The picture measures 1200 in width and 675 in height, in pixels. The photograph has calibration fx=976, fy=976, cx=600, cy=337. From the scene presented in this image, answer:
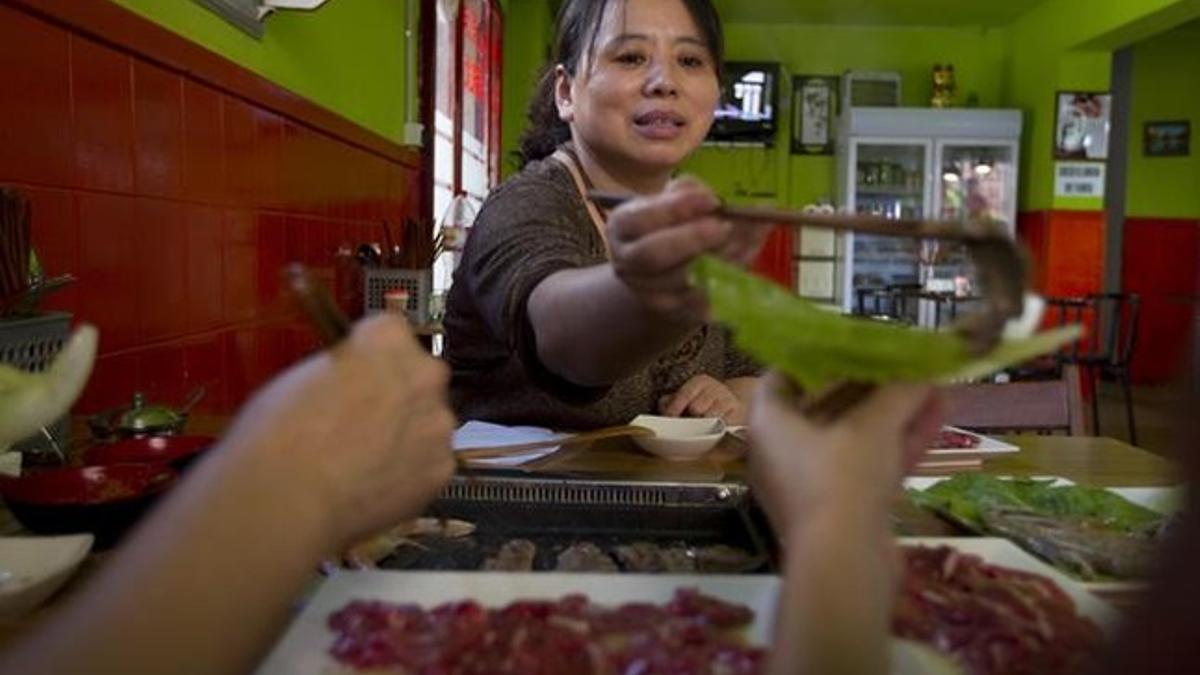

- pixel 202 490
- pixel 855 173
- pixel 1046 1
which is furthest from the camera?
pixel 855 173

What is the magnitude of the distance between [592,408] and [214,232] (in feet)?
3.52

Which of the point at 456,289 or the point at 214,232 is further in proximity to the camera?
the point at 214,232

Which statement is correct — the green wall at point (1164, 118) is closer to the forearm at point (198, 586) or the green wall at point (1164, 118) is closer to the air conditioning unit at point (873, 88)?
the air conditioning unit at point (873, 88)

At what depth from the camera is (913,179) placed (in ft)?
28.9

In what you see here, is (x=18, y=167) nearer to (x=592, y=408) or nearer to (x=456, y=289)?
(x=456, y=289)

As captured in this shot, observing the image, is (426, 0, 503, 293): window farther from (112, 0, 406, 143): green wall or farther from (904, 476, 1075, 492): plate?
(904, 476, 1075, 492): plate

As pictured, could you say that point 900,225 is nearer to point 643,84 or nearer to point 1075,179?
point 643,84

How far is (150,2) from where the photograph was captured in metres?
1.89

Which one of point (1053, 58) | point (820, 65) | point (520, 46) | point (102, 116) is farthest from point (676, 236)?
point (820, 65)

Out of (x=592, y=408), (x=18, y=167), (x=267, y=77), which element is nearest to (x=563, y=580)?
(x=592, y=408)

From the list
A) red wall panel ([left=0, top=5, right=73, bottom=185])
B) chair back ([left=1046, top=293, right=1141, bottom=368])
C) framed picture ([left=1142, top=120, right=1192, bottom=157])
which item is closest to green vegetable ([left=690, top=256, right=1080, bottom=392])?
red wall panel ([left=0, top=5, right=73, bottom=185])

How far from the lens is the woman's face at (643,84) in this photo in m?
1.75

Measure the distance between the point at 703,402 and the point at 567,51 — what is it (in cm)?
74

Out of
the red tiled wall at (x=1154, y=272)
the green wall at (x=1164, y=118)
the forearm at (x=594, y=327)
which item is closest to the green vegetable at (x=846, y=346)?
the forearm at (x=594, y=327)
